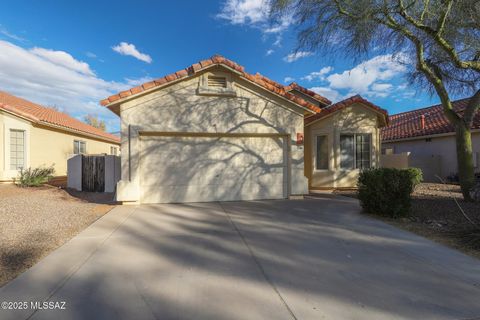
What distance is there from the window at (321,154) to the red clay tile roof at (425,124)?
852 cm

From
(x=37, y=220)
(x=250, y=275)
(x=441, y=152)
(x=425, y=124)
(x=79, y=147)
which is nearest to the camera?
(x=250, y=275)

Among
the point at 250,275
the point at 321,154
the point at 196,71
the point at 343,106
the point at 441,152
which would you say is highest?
the point at 196,71

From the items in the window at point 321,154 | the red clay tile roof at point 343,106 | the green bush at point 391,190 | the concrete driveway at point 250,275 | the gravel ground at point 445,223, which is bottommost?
the concrete driveway at point 250,275

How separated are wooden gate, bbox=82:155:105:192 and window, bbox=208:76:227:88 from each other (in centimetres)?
572

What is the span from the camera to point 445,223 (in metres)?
5.82

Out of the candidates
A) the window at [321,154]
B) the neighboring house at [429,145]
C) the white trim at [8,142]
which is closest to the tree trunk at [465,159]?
the window at [321,154]

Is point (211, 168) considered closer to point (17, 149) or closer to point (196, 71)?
point (196, 71)

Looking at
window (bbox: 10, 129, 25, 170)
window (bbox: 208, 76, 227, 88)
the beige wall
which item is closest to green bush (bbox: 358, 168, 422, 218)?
window (bbox: 208, 76, 227, 88)

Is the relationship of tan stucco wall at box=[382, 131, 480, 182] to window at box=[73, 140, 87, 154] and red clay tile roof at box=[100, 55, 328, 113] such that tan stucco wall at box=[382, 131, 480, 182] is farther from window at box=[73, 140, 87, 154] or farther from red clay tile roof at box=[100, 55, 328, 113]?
window at box=[73, 140, 87, 154]

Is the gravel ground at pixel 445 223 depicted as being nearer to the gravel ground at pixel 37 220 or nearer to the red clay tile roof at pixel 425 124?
the gravel ground at pixel 37 220

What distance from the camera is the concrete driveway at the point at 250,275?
2.66 m

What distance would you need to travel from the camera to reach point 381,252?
13.8 ft

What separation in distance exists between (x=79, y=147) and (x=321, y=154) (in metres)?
14.9

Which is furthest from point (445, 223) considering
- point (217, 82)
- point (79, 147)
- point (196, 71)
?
point (79, 147)
